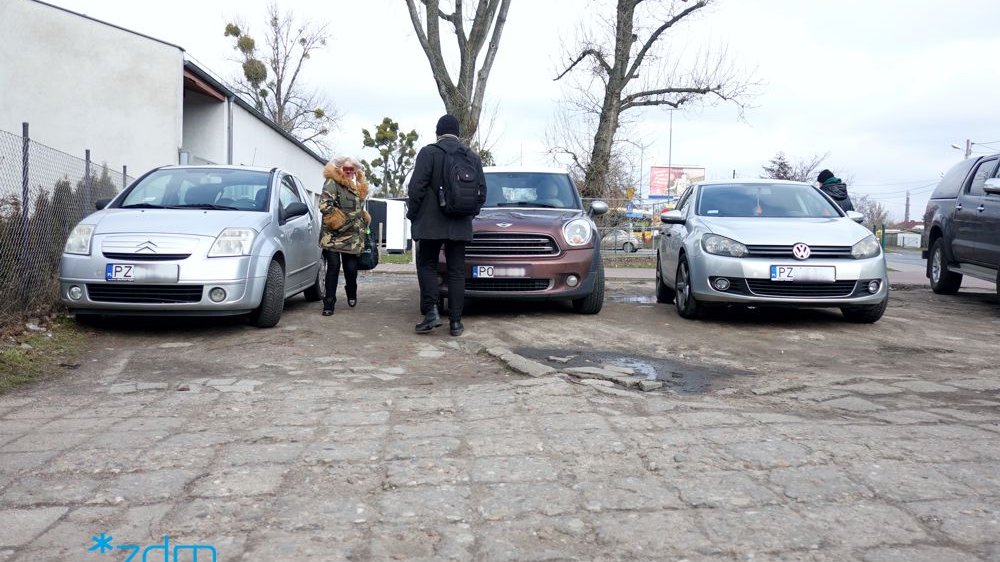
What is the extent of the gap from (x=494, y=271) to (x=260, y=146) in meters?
20.6

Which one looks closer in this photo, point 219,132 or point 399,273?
point 399,273

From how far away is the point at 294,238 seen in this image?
845 centimetres

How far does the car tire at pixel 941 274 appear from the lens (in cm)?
1152

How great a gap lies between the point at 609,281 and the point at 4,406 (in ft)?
35.8

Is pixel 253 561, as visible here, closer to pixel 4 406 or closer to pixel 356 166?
pixel 4 406

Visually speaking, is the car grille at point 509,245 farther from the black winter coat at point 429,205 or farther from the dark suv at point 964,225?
the dark suv at point 964,225

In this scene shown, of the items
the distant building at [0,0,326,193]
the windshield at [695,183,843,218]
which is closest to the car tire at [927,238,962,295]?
the windshield at [695,183,843,218]

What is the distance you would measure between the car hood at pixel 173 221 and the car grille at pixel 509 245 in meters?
2.05

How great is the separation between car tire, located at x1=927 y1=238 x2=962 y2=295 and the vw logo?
4937mm

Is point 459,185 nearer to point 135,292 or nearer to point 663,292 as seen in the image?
point 135,292

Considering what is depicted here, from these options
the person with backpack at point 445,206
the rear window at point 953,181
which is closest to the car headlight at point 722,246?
the person with backpack at point 445,206

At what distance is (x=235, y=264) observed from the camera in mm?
6980

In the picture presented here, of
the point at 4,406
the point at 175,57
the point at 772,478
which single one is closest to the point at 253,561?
the point at 772,478
